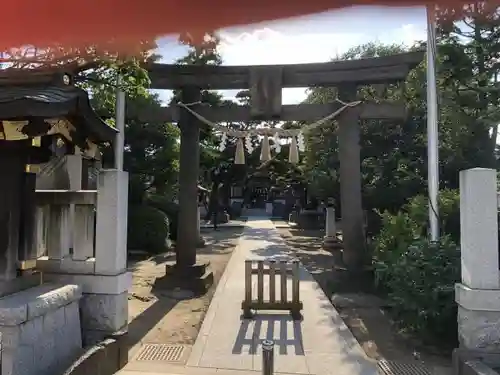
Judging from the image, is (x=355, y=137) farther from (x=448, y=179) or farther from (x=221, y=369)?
(x=221, y=369)

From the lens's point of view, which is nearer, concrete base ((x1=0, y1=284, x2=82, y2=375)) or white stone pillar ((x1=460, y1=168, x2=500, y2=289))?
concrete base ((x1=0, y1=284, x2=82, y2=375))

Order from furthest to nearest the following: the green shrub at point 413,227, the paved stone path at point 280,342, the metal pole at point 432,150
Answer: the green shrub at point 413,227 → the metal pole at point 432,150 → the paved stone path at point 280,342

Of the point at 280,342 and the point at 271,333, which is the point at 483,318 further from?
the point at 271,333

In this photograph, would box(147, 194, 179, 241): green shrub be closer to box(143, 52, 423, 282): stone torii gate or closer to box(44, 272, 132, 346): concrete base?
box(143, 52, 423, 282): stone torii gate

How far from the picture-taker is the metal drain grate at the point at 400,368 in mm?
4027

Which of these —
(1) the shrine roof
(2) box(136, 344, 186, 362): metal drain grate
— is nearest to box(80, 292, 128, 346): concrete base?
(2) box(136, 344, 186, 362): metal drain grate

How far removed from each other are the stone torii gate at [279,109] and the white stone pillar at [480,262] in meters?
4.13

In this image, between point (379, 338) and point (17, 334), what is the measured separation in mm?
4128

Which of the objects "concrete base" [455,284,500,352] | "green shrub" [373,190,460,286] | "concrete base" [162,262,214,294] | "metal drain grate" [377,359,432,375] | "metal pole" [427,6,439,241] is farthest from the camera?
"concrete base" [162,262,214,294]

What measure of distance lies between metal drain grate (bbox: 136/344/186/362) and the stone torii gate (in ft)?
10.3

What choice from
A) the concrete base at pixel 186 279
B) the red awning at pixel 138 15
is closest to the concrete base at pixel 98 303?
the red awning at pixel 138 15

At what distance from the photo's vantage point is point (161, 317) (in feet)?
20.7

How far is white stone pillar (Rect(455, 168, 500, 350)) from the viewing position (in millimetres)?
3742

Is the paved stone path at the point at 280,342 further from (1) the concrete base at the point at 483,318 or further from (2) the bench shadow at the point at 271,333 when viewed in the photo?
(1) the concrete base at the point at 483,318
